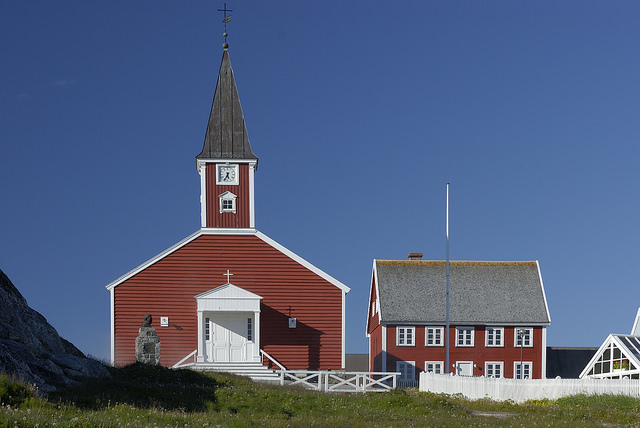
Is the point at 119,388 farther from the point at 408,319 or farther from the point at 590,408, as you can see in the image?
the point at 408,319

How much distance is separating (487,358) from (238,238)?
17760 mm

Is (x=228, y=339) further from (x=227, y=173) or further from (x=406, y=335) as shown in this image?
(x=406, y=335)

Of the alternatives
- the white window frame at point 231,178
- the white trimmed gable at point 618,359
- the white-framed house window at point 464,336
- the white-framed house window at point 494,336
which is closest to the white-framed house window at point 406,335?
the white-framed house window at point 464,336

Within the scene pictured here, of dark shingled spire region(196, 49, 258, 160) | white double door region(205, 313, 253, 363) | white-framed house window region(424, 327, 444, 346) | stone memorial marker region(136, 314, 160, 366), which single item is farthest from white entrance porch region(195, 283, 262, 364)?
white-framed house window region(424, 327, 444, 346)

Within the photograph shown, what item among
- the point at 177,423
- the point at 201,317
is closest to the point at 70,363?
the point at 177,423

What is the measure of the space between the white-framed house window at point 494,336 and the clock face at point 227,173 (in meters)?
18.3

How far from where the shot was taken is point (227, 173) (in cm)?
4438

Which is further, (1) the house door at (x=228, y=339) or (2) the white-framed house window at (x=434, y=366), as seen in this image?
(2) the white-framed house window at (x=434, y=366)

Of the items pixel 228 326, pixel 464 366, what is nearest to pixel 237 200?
pixel 228 326

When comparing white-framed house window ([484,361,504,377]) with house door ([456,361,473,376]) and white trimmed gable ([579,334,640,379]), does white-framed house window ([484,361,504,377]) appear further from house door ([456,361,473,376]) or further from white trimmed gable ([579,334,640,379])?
white trimmed gable ([579,334,640,379])

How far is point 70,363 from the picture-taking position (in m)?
25.1

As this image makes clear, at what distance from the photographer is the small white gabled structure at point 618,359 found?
3706 centimetres

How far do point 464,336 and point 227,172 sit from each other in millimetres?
17865

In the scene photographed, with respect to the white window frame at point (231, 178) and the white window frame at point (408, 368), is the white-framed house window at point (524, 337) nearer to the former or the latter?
the white window frame at point (408, 368)
